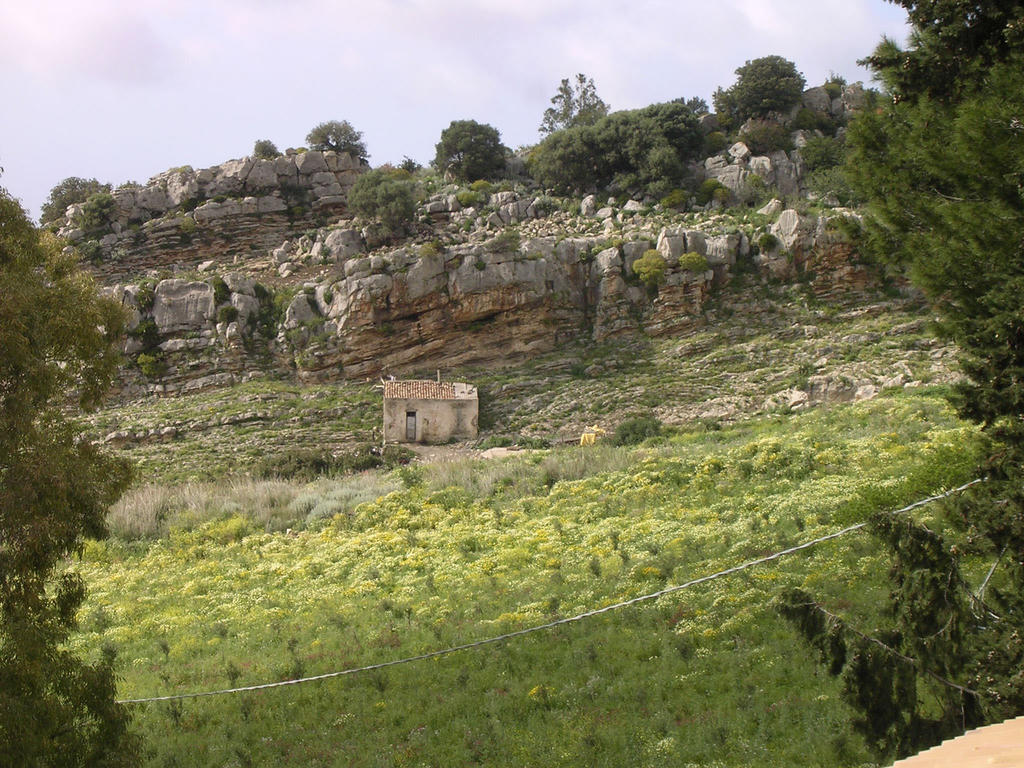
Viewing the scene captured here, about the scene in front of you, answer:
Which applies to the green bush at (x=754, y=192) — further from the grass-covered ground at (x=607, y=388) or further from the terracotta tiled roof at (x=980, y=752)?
the terracotta tiled roof at (x=980, y=752)

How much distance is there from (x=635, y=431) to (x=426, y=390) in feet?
26.8

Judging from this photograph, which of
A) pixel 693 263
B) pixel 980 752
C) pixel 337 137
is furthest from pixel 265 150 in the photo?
pixel 980 752

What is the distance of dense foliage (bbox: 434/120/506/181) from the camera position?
52062mm

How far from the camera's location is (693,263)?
3475 centimetres

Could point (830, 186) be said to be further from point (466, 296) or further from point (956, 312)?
point (956, 312)

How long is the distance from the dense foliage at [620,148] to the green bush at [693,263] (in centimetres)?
1241

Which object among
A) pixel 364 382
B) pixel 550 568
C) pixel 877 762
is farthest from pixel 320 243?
pixel 877 762

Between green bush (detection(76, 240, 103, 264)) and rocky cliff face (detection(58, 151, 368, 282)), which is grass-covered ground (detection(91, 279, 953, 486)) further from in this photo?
green bush (detection(76, 240, 103, 264))

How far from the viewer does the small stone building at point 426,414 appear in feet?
105

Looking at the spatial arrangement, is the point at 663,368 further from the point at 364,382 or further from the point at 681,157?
the point at 681,157

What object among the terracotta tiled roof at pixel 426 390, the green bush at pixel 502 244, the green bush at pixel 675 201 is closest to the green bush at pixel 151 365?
the terracotta tiled roof at pixel 426 390

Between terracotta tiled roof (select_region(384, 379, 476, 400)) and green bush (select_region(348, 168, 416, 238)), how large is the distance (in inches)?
512

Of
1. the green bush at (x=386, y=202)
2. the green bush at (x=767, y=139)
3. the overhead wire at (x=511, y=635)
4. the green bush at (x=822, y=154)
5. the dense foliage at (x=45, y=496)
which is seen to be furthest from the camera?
the green bush at (x=767, y=139)

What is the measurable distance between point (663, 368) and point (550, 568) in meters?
19.8
